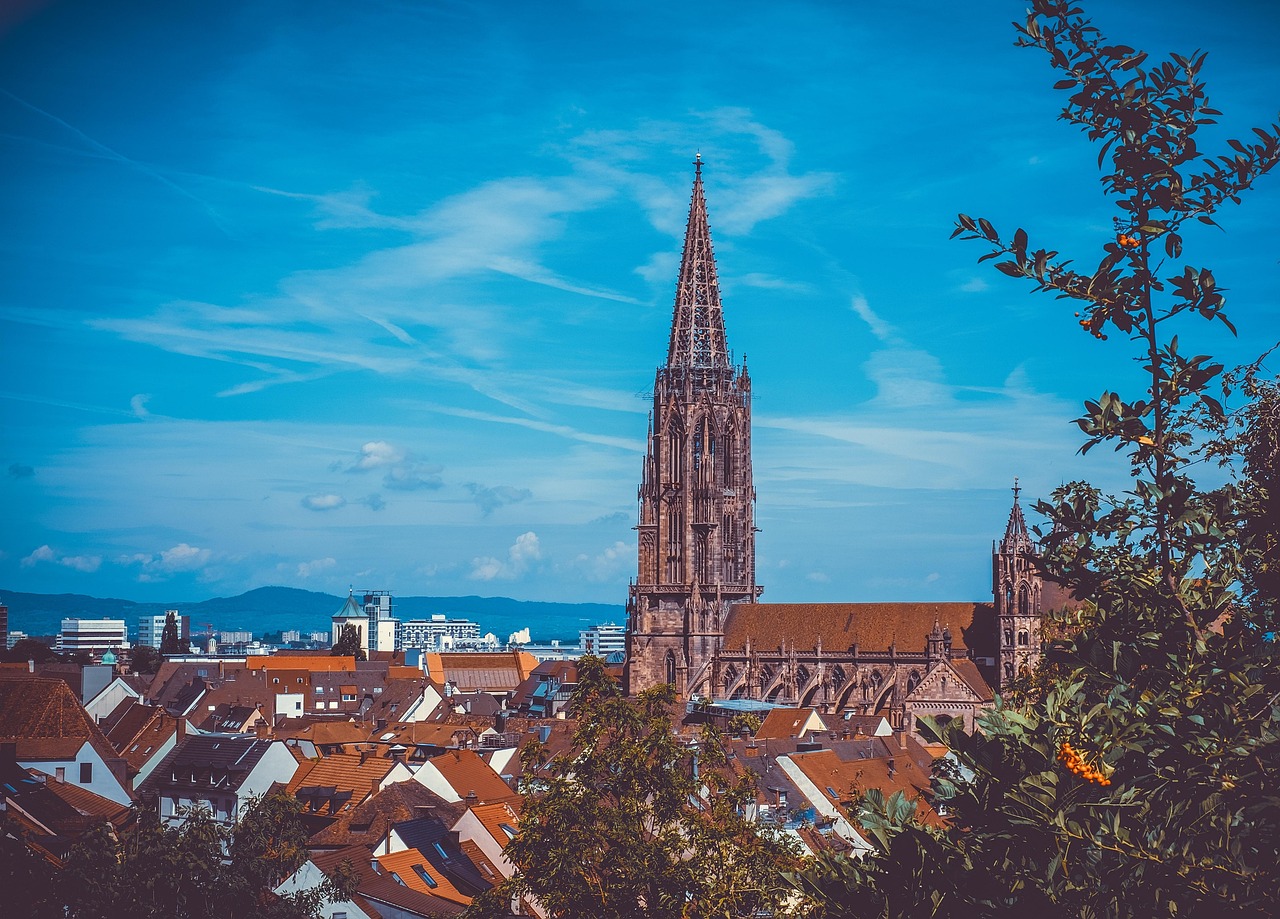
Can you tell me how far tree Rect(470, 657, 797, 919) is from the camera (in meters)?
24.9

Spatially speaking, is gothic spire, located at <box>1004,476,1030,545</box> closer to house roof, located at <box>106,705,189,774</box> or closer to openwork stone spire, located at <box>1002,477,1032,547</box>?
openwork stone spire, located at <box>1002,477,1032,547</box>

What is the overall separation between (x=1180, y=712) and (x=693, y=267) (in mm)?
111263

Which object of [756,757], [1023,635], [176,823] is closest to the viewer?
[756,757]

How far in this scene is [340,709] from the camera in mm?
126500

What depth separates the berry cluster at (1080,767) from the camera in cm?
915

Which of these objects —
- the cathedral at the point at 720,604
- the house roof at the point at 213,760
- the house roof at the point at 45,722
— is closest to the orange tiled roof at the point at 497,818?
the house roof at the point at 213,760

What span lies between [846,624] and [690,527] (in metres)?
13.5

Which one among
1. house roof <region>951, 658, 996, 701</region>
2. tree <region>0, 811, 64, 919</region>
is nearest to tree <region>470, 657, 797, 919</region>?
tree <region>0, 811, 64, 919</region>

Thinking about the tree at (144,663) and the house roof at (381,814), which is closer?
the house roof at (381,814)

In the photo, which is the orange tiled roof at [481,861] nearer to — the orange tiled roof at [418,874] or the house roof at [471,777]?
the orange tiled roof at [418,874]

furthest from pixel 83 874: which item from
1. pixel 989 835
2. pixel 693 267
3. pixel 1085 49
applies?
pixel 693 267

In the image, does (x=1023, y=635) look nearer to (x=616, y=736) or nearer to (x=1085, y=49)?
(x=616, y=736)

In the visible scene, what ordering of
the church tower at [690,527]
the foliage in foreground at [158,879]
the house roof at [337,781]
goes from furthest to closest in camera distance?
the church tower at [690,527] < the house roof at [337,781] < the foliage in foreground at [158,879]

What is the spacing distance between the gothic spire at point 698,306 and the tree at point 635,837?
3503 inches
